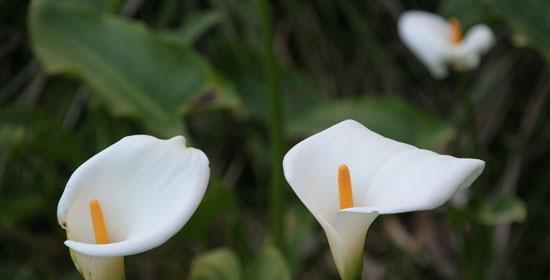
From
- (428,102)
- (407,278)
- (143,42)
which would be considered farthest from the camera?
(428,102)

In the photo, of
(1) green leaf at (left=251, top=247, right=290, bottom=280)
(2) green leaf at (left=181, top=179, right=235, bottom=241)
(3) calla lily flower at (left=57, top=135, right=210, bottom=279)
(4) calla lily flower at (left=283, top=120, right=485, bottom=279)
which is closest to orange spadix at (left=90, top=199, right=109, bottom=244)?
(3) calla lily flower at (left=57, top=135, right=210, bottom=279)

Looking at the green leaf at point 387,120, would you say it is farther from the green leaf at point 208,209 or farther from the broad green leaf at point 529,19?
the green leaf at point 208,209

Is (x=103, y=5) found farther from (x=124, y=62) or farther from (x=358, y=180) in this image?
(x=358, y=180)

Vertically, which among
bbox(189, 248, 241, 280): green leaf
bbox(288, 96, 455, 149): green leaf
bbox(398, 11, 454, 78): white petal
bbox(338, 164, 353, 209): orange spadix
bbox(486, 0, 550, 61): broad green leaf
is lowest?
bbox(288, 96, 455, 149): green leaf

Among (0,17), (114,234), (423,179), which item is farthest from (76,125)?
(423,179)

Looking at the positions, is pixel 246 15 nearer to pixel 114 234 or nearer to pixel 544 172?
pixel 544 172

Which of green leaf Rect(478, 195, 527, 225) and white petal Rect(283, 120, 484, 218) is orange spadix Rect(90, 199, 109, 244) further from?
green leaf Rect(478, 195, 527, 225)
